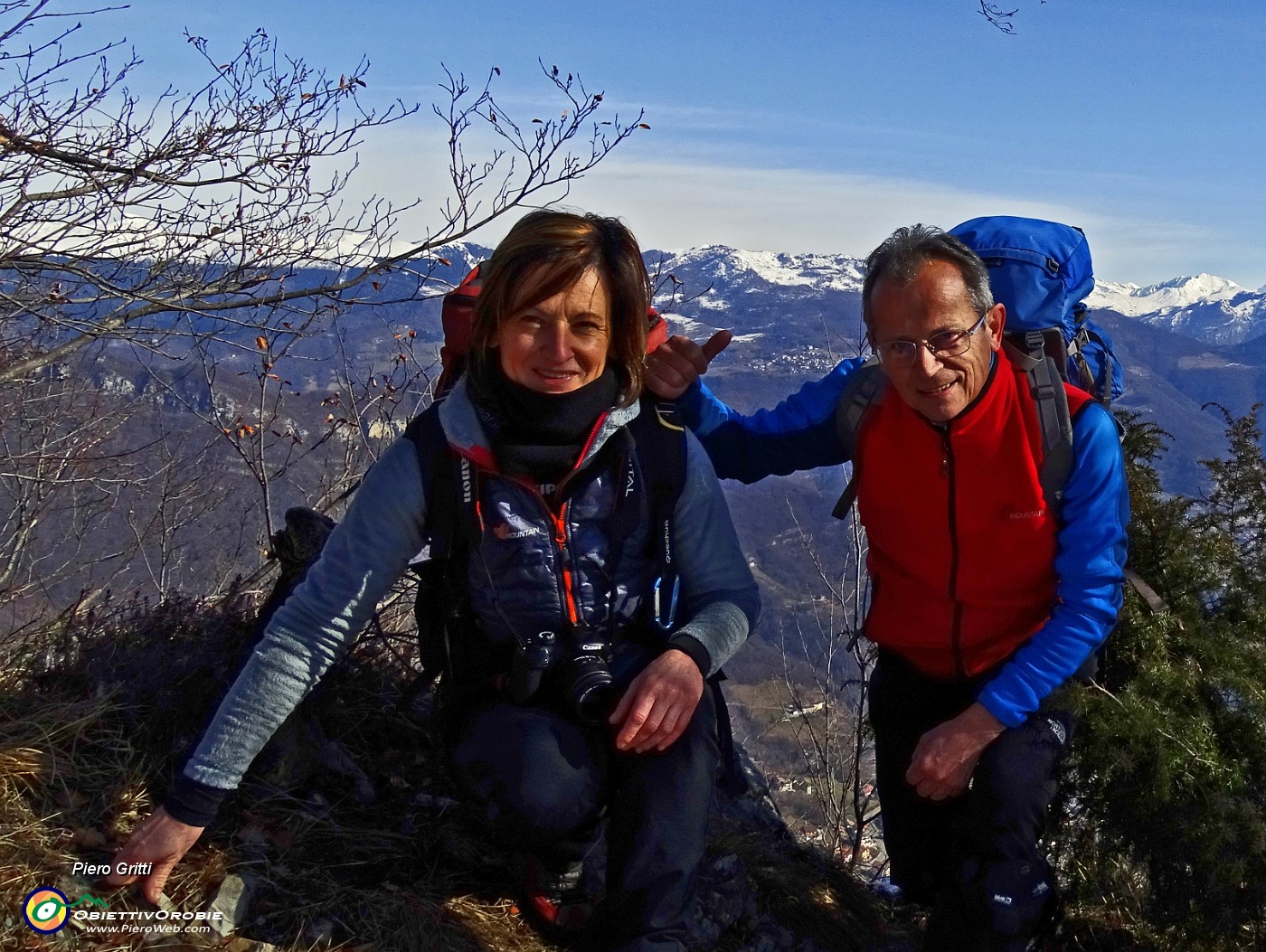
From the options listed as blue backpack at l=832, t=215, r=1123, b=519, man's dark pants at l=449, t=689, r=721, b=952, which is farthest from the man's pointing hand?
man's dark pants at l=449, t=689, r=721, b=952

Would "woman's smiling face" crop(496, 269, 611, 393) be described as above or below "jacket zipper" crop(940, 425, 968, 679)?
above

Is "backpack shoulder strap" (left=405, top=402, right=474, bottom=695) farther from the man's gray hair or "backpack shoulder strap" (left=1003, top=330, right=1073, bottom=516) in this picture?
"backpack shoulder strap" (left=1003, top=330, right=1073, bottom=516)

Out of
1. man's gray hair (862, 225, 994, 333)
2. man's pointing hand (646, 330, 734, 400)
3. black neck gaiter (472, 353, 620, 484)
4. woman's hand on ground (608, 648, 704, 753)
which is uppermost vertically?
man's gray hair (862, 225, 994, 333)

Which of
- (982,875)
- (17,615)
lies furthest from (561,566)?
(17,615)

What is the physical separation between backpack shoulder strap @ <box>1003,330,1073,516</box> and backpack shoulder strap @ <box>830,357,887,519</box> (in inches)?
18.6

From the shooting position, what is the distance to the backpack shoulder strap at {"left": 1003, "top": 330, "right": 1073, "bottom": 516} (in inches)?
114

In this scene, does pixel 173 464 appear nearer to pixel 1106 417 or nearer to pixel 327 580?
pixel 327 580

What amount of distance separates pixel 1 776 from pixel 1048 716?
3.03m

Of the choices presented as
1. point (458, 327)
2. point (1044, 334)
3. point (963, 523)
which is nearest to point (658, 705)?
point (963, 523)

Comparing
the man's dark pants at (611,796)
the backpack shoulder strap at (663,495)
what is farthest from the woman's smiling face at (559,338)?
the man's dark pants at (611,796)

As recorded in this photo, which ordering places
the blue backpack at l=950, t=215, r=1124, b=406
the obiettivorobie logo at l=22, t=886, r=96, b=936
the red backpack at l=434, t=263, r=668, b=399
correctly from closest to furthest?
the obiettivorobie logo at l=22, t=886, r=96, b=936 < the red backpack at l=434, t=263, r=668, b=399 < the blue backpack at l=950, t=215, r=1124, b=406

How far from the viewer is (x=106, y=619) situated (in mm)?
3877

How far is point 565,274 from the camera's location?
266cm

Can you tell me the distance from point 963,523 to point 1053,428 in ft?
1.23
